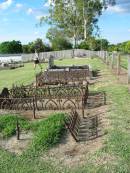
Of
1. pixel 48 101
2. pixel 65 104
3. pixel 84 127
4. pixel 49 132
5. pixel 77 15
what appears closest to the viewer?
pixel 49 132

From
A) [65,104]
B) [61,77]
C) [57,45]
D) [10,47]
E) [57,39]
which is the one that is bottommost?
[10,47]

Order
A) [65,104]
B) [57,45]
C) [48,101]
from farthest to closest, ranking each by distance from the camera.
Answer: [57,45] < [65,104] < [48,101]

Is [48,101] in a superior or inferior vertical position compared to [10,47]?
superior

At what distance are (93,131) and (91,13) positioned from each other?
5547 cm

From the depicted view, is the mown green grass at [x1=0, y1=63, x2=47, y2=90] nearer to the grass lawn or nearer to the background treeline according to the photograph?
the grass lawn

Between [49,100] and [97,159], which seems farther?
[49,100]

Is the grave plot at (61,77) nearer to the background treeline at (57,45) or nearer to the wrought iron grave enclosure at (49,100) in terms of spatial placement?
the wrought iron grave enclosure at (49,100)

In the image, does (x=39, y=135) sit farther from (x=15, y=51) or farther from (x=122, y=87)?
(x=15, y=51)

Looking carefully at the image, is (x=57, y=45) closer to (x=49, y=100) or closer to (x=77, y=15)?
(x=77, y=15)

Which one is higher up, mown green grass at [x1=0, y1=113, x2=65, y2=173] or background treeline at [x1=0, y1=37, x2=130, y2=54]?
mown green grass at [x1=0, y1=113, x2=65, y2=173]

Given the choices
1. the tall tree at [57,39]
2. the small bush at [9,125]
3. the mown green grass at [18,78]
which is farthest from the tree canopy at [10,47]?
the small bush at [9,125]

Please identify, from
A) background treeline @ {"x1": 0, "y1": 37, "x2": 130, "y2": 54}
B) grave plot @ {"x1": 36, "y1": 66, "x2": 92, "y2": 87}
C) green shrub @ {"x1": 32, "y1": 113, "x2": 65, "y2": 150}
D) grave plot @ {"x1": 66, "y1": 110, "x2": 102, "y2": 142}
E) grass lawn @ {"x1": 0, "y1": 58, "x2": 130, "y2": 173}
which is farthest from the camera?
background treeline @ {"x1": 0, "y1": 37, "x2": 130, "y2": 54}

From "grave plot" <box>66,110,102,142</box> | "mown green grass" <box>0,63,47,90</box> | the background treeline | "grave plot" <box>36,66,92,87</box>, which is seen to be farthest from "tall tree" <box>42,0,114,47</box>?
"grave plot" <box>66,110,102,142</box>

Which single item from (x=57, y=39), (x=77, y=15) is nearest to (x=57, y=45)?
(x=57, y=39)
